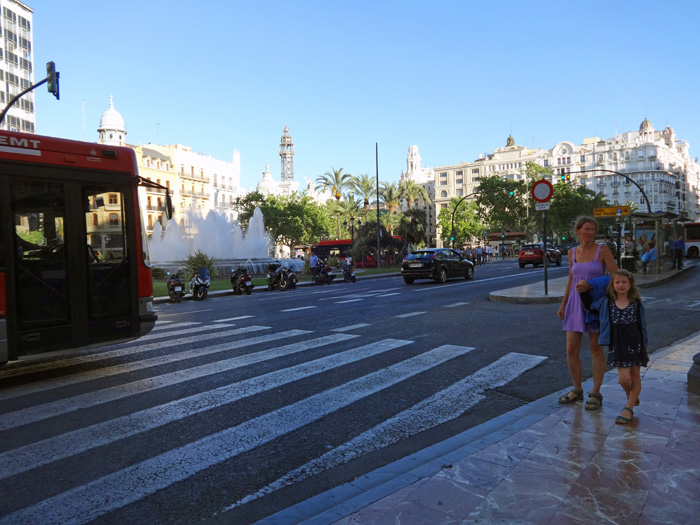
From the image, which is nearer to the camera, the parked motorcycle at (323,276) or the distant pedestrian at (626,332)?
the distant pedestrian at (626,332)

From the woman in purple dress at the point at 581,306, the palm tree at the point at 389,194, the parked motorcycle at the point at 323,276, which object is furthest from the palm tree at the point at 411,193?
the woman in purple dress at the point at 581,306

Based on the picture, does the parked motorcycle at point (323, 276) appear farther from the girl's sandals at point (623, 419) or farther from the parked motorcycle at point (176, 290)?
the girl's sandals at point (623, 419)

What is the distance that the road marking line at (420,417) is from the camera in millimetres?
3725

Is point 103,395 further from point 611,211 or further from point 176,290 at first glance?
point 611,211

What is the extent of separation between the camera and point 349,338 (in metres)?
8.87

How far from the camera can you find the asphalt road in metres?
3.41

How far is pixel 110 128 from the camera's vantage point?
80875 millimetres

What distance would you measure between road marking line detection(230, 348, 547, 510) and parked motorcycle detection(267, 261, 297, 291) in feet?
54.5

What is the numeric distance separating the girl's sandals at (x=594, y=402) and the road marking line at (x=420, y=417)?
105cm

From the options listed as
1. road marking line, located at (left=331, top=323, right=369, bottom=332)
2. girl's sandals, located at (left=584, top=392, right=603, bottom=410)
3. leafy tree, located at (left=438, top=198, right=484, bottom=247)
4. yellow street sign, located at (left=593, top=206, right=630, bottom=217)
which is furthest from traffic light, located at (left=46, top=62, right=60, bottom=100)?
leafy tree, located at (left=438, top=198, right=484, bottom=247)

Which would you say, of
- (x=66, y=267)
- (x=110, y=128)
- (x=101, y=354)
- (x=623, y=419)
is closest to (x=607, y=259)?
(x=623, y=419)

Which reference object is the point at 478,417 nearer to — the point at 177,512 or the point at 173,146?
the point at 177,512

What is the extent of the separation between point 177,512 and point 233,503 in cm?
32

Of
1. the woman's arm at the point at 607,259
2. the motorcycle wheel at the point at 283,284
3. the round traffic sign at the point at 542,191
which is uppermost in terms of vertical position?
the round traffic sign at the point at 542,191
